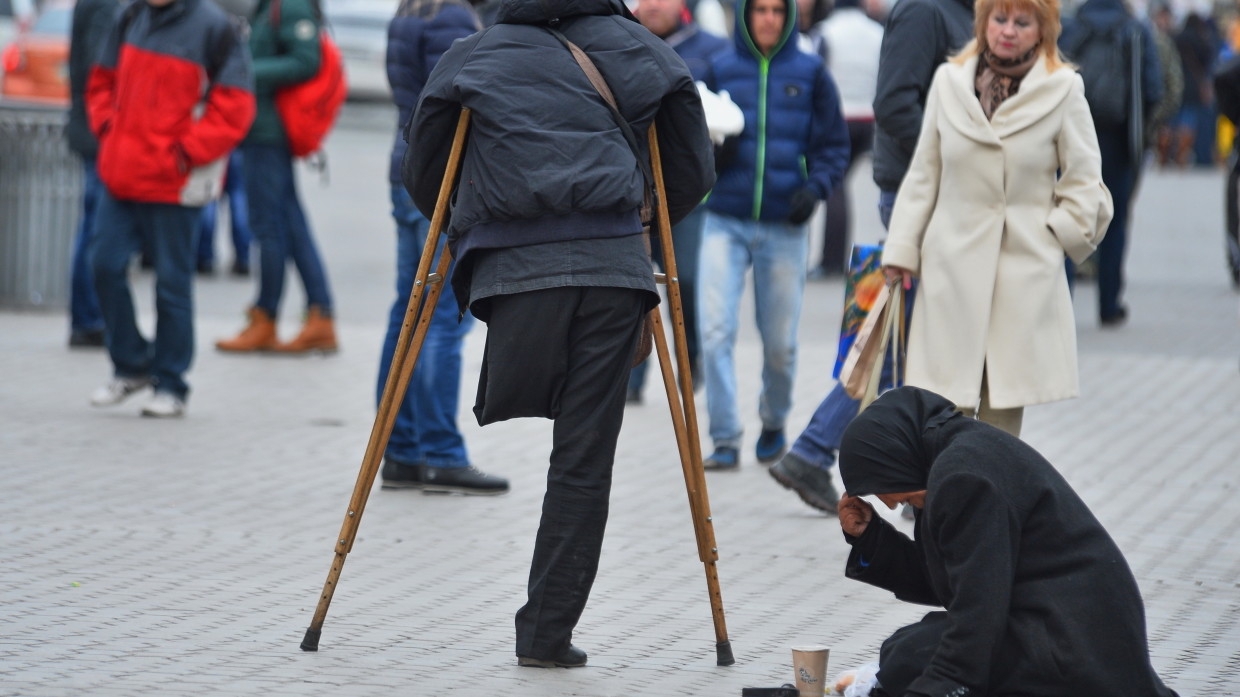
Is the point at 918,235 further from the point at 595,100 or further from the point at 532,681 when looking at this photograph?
the point at 532,681

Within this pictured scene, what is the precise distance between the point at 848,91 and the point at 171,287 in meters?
6.99

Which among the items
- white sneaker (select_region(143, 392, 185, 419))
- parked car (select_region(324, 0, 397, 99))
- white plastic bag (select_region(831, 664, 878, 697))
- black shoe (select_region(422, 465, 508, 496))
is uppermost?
white plastic bag (select_region(831, 664, 878, 697))

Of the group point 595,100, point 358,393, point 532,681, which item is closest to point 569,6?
point 595,100

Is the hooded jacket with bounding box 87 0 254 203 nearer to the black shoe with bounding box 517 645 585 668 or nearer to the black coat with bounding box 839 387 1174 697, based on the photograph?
the black shoe with bounding box 517 645 585 668

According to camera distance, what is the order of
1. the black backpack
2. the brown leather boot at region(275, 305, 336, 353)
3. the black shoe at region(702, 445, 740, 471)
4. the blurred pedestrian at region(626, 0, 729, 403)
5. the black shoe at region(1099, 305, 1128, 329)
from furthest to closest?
1. the black shoe at region(1099, 305, 1128, 329)
2. the black backpack
3. the brown leather boot at region(275, 305, 336, 353)
4. the blurred pedestrian at region(626, 0, 729, 403)
5. the black shoe at region(702, 445, 740, 471)

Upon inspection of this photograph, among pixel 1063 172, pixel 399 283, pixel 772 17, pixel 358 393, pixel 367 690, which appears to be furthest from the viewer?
pixel 358 393

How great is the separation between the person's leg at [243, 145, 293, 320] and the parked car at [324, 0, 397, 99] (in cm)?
1448

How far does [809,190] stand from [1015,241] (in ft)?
5.50

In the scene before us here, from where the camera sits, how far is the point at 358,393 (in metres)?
9.44

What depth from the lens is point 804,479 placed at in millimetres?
6773

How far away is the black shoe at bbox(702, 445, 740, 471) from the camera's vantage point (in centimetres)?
781

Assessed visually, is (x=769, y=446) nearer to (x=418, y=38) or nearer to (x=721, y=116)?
(x=721, y=116)

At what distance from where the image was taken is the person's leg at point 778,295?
772cm

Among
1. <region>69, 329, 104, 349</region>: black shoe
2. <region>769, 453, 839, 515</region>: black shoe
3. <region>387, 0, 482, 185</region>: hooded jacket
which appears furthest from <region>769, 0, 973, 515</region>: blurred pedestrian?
<region>69, 329, 104, 349</region>: black shoe
